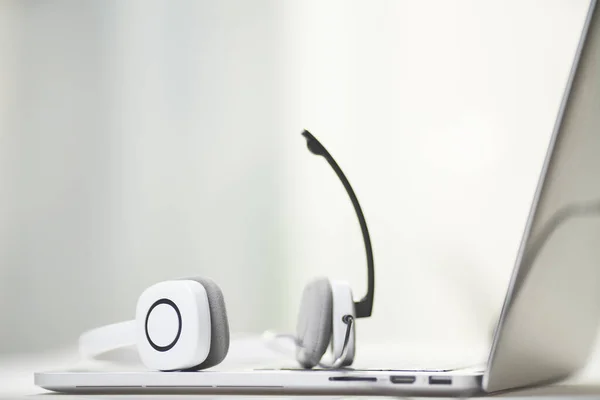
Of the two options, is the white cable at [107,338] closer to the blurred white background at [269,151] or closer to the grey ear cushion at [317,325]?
the grey ear cushion at [317,325]

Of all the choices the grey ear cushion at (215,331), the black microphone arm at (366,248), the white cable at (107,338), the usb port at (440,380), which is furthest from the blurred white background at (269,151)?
the usb port at (440,380)

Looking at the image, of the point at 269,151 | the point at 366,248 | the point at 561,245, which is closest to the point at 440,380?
the point at 561,245

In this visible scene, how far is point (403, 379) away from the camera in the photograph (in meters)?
0.61

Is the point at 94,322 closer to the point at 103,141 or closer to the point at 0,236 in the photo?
the point at 0,236

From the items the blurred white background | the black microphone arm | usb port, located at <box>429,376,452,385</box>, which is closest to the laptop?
usb port, located at <box>429,376,452,385</box>

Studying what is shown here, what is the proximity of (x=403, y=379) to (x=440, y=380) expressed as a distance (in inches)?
1.4

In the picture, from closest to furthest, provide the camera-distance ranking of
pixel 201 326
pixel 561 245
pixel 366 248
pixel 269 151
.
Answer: pixel 561 245 → pixel 201 326 → pixel 366 248 → pixel 269 151

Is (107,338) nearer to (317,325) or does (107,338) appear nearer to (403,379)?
(317,325)

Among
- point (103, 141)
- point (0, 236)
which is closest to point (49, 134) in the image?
point (103, 141)

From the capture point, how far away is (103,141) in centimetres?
253

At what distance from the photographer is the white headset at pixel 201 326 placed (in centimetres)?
74

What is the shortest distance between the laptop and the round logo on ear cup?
2.0 inches

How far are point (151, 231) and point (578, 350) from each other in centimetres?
184

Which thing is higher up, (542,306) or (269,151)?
(269,151)
